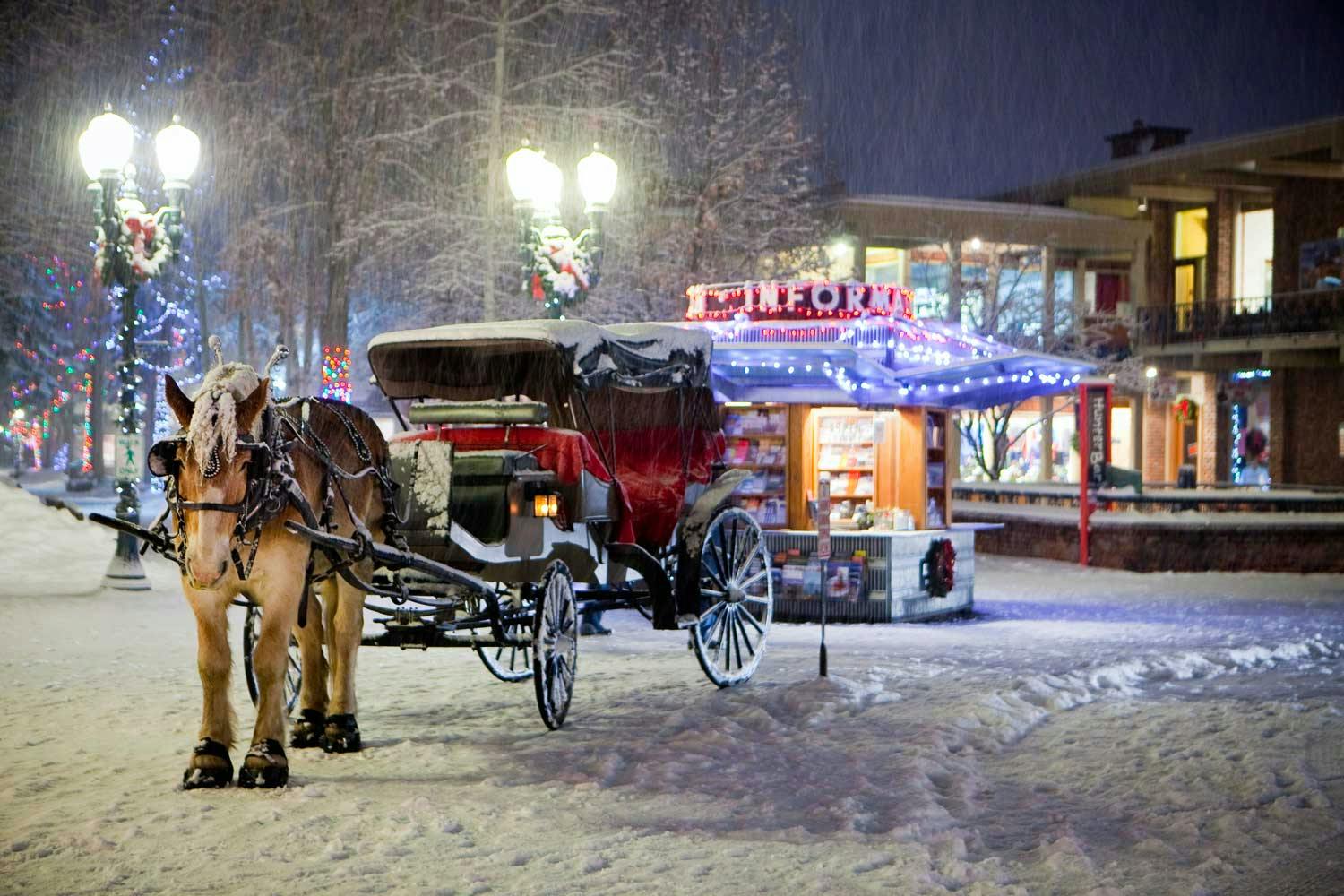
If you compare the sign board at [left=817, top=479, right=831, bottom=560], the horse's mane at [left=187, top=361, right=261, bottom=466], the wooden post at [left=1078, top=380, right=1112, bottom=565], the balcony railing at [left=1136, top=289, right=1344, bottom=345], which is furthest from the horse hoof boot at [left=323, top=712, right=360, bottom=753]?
the balcony railing at [left=1136, top=289, right=1344, bottom=345]

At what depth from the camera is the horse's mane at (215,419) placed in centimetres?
765

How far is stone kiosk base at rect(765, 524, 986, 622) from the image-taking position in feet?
57.4

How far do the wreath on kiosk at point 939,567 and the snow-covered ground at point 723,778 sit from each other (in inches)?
124

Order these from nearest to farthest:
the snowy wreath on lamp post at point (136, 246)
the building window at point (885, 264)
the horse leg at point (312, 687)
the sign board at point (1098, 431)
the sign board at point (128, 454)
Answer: the horse leg at point (312, 687)
the snowy wreath on lamp post at point (136, 246)
the sign board at point (128, 454)
the sign board at point (1098, 431)
the building window at point (885, 264)

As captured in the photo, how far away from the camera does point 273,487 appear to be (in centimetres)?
793

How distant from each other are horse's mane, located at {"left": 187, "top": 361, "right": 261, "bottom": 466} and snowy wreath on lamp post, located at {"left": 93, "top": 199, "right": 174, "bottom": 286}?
10.8 m

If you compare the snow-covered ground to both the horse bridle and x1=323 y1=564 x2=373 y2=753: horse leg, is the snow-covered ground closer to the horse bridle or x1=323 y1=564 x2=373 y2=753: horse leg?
x1=323 y1=564 x2=373 y2=753: horse leg

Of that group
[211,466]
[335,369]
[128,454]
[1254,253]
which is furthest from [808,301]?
[1254,253]

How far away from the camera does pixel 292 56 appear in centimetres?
2902

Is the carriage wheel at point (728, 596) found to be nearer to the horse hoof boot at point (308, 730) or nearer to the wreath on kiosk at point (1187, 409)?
the horse hoof boot at point (308, 730)

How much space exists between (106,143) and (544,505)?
9616 millimetres

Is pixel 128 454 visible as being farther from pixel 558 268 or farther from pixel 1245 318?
pixel 1245 318

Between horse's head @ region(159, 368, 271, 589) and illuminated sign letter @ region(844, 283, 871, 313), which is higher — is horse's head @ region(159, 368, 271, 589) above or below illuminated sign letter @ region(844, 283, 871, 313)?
below

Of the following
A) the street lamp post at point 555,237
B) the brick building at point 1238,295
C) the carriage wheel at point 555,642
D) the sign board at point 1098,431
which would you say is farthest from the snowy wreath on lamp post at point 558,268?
the brick building at point 1238,295
